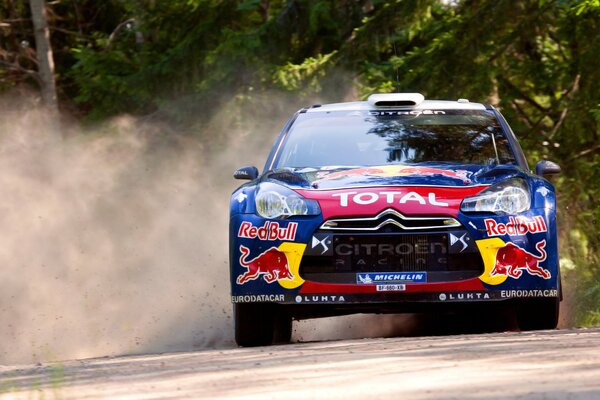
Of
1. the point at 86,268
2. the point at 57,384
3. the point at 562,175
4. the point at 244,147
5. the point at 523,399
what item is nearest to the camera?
the point at 523,399

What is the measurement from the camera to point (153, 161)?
18.6 m

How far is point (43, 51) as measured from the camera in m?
22.5

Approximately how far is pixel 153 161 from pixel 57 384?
13.4 m

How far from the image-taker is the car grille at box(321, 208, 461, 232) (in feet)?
23.2

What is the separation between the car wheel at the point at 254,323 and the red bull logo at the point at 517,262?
56.0 inches

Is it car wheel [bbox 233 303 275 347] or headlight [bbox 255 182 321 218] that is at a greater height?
headlight [bbox 255 182 321 218]

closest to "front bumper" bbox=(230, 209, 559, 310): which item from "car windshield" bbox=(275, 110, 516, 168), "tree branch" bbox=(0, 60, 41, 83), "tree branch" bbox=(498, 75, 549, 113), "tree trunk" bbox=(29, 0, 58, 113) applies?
"car windshield" bbox=(275, 110, 516, 168)

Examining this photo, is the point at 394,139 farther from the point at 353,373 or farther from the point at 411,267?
the point at 353,373

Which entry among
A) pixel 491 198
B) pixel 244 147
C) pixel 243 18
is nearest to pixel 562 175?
pixel 244 147

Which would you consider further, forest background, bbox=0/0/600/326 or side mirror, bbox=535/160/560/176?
forest background, bbox=0/0/600/326

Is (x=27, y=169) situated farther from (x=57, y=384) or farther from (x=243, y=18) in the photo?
(x=57, y=384)

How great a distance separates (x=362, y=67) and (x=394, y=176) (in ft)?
29.2

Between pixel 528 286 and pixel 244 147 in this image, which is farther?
pixel 244 147

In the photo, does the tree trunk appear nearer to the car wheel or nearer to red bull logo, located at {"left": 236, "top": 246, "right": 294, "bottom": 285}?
the car wheel
